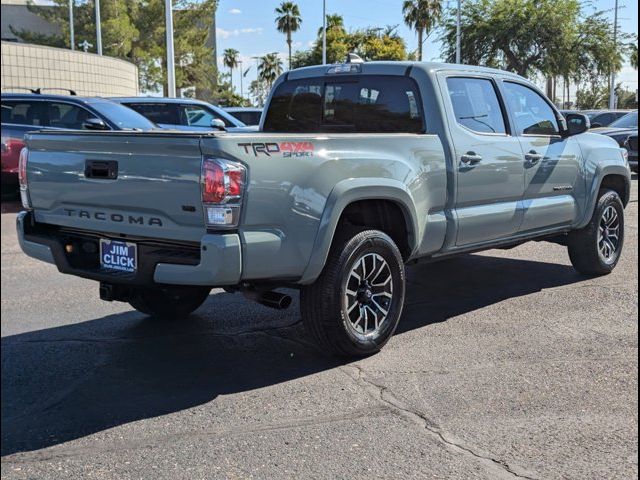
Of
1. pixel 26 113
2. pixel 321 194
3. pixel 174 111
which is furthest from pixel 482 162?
pixel 26 113

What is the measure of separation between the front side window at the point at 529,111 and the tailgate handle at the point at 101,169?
342 centimetres

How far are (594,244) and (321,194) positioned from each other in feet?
12.2

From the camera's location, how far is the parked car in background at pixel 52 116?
11.0 metres

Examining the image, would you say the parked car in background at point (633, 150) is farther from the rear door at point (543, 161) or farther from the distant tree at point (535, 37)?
the rear door at point (543, 161)

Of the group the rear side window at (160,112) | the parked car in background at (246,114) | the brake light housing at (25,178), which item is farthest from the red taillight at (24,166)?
the parked car in background at (246,114)

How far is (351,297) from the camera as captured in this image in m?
4.68

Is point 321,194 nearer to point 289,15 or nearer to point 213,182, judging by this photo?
point 213,182

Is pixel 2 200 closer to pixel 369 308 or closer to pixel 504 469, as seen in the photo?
pixel 369 308

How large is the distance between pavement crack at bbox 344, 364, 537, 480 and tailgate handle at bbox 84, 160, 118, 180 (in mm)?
1862

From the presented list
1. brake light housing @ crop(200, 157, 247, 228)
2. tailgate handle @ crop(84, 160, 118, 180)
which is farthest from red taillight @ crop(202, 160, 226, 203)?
tailgate handle @ crop(84, 160, 118, 180)

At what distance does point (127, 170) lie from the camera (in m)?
4.13

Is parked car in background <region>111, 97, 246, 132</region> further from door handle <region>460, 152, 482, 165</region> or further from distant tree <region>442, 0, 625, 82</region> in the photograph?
door handle <region>460, 152, 482, 165</region>

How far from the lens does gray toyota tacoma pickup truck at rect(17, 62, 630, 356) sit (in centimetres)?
397

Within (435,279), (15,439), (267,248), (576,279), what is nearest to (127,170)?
(267,248)
